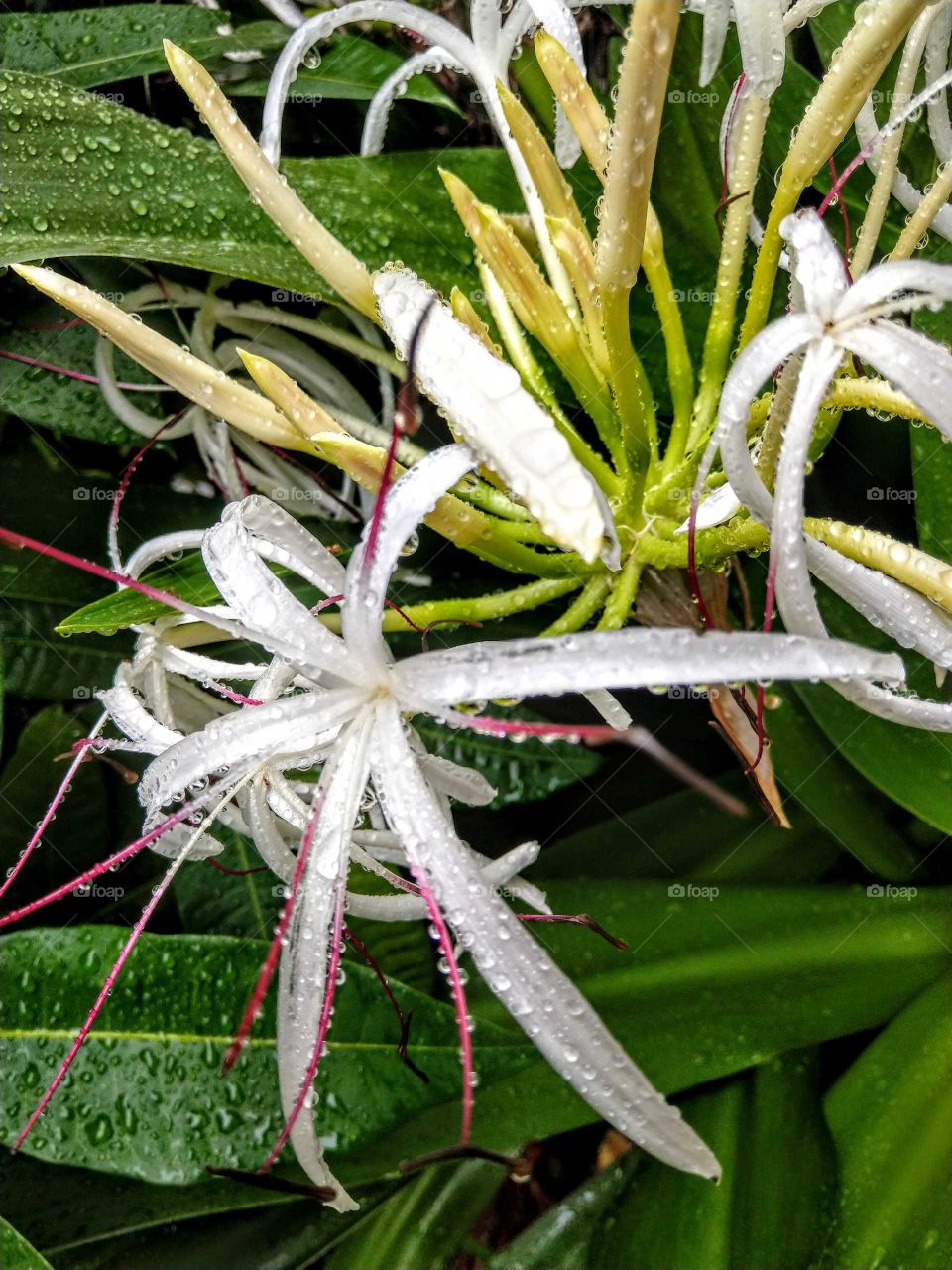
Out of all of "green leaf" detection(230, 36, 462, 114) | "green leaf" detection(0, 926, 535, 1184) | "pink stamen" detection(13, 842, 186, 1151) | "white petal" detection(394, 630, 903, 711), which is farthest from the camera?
"green leaf" detection(230, 36, 462, 114)

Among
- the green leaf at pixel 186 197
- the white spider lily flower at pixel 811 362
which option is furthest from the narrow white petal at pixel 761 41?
the green leaf at pixel 186 197

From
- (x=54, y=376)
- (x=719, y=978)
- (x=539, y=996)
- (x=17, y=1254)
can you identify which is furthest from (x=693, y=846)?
(x=54, y=376)

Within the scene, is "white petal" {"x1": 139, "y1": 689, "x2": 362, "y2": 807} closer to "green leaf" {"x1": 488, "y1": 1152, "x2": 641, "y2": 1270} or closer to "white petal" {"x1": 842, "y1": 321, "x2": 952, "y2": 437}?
"white petal" {"x1": 842, "y1": 321, "x2": 952, "y2": 437}

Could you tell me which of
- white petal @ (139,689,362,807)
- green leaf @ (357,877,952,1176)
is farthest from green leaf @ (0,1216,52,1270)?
white petal @ (139,689,362,807)

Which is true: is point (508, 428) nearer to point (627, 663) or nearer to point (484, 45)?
point (627, 663)

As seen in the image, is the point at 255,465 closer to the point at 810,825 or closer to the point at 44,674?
the point at 44,674
